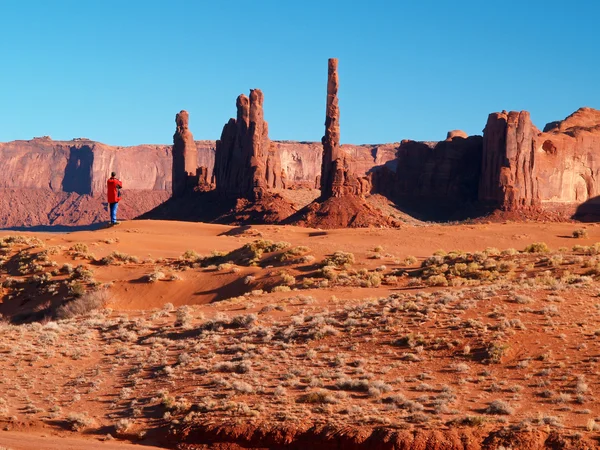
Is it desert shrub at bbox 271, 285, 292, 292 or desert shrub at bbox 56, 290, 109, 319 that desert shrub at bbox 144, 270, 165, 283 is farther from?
desert shrub at bbox 271, 285, 292, 292

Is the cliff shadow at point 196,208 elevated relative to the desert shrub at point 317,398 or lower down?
elevated

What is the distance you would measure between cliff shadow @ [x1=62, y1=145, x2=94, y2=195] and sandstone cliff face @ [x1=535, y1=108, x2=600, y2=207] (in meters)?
110

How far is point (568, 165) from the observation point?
9581 cm

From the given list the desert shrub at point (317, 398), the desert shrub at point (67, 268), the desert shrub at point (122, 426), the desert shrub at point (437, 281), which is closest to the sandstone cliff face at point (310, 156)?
the desert shrub at point (67, 268)

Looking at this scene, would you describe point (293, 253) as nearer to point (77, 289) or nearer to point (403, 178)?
point (77, 289)

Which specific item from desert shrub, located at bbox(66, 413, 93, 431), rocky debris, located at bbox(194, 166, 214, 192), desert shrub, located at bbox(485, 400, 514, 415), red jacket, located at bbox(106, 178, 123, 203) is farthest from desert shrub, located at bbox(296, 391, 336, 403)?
rocky debris, located at bbox(194, 166, 214, 192)

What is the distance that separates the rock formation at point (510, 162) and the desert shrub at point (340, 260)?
57.6 meters

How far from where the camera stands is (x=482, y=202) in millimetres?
86688

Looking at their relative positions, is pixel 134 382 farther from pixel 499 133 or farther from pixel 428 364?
pixel 499 133

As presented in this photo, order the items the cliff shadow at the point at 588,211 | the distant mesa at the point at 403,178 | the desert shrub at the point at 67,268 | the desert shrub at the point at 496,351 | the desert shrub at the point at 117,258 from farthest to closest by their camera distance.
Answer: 1. the cliff shadow at the point at 588,211
2. the distant mesa at the point at 403,178
3. the desert shrub at the point at 117,258
4. the desert shrub at the point at 67,268
5. the desert shrub at the point at 496,351

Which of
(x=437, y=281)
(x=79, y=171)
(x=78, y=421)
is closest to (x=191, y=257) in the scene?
(x=437, y=281)

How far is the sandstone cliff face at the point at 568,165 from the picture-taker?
305ft

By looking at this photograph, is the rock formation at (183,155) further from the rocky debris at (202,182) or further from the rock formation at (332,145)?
the rock formation at (332,145)

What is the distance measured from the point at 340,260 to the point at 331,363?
537 inches
